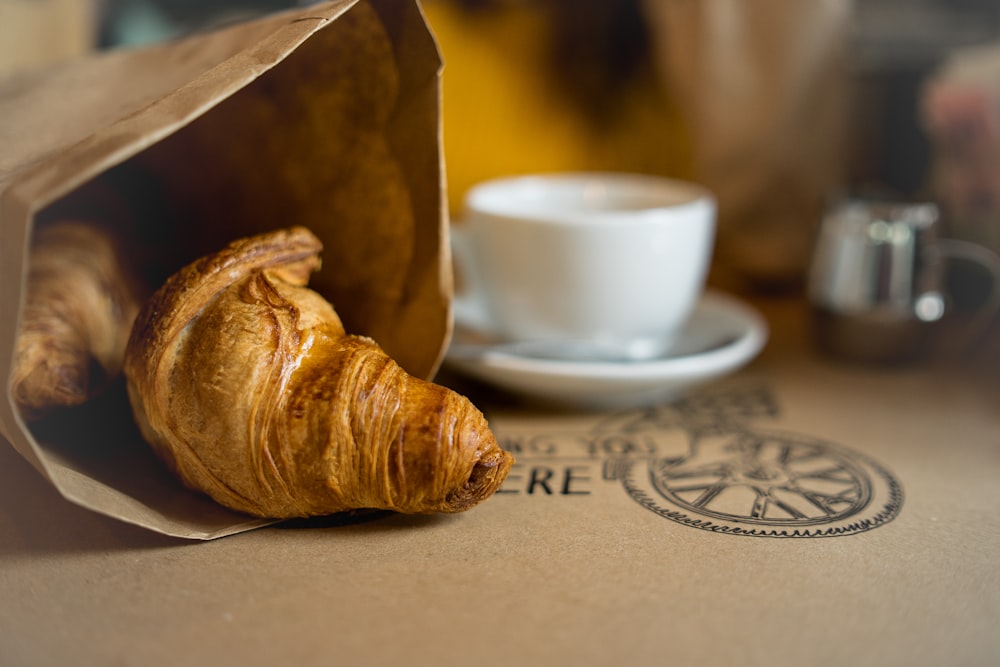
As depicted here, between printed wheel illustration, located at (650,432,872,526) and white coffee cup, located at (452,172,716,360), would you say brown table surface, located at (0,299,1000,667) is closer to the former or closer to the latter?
printed wheel illustration, located at (650,432,872,526)

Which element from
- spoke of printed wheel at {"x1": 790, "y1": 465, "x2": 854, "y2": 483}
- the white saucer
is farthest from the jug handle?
spoke of printed wheel at {"x1": 790, "y1": 465, "x2": 854, "y2": 483}

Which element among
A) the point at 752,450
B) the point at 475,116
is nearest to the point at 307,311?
the point at 752,450

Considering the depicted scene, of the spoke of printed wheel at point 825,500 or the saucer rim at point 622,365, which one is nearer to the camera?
the spoke of printed wheel at point 825,500

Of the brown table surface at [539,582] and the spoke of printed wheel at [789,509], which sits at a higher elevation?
the brown table surface at [539,582]

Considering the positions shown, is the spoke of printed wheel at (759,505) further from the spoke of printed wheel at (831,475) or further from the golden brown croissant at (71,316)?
the golden brown croissant at (71,316)

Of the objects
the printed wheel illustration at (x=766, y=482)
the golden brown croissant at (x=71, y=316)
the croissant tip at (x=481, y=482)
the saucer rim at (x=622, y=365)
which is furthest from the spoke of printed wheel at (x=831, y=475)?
the golden brown croissant at (x=71, y=316)
